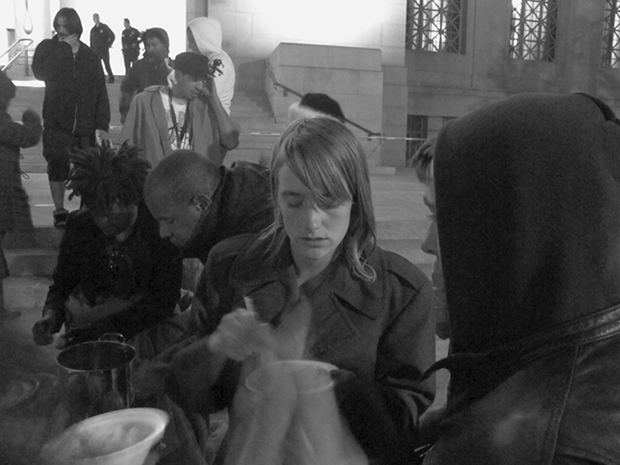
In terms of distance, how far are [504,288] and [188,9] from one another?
13.9 m

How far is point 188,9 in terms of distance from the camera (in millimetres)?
13445

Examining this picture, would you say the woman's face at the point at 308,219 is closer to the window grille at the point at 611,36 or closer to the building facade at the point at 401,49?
the building facade at the point at 401,49

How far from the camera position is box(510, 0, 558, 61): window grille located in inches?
672

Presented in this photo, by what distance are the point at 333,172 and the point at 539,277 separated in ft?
2.29

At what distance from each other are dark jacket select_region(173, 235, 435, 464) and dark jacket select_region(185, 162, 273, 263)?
Result: 0.56m

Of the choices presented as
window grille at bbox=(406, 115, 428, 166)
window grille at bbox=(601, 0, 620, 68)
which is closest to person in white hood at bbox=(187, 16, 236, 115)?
window grille at bbox=(406, 115, 428, 166)

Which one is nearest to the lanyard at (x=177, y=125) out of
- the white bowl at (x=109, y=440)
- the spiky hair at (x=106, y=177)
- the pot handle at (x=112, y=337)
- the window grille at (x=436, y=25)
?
the spiky hair at (x=106, y=177)

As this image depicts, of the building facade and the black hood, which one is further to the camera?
the building facade

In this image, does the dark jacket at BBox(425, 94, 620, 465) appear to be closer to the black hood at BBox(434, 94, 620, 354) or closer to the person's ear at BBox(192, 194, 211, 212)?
the black hood at BBox(434, 94, 620, 354)

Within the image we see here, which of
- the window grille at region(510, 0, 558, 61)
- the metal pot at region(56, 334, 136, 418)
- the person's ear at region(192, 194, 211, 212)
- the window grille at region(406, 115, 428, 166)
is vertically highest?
the window grille at region(510, 0, 558, 61)

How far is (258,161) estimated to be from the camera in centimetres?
839

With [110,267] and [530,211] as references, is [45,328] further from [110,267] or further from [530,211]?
[530,211]

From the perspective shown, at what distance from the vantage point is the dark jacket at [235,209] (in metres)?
2.15

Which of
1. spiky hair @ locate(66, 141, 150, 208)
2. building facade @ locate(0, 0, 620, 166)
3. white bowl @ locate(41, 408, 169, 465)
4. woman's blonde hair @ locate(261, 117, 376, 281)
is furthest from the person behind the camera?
building facade @ locate(0, 0, 620, 166)
